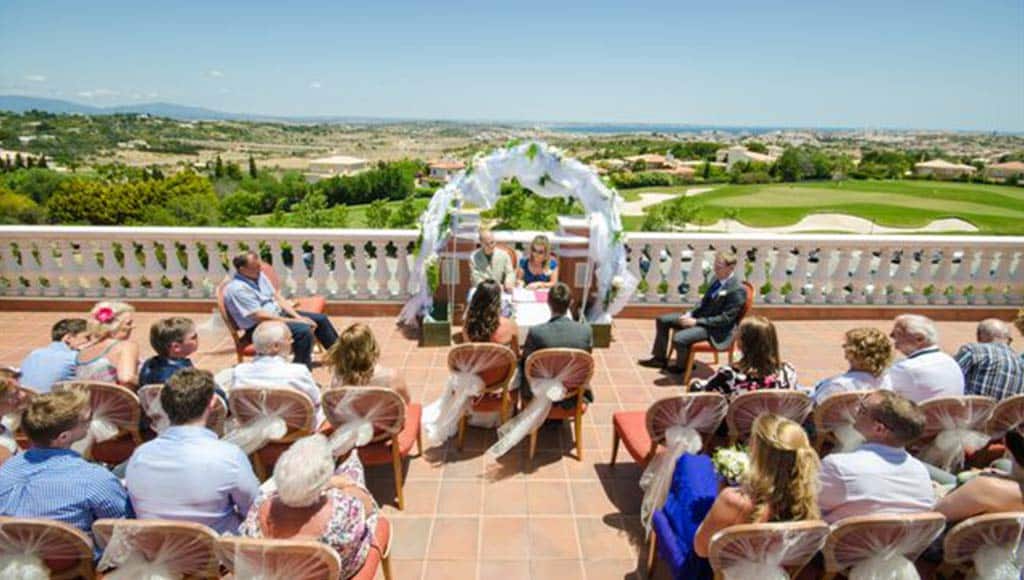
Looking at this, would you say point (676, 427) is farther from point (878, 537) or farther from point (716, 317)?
point (716, 317)

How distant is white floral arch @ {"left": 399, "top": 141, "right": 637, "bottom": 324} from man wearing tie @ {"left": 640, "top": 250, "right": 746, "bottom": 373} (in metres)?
0.95

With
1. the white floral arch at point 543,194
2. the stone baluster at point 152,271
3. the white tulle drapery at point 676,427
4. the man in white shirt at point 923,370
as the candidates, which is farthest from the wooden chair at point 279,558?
the stone baluster at point 152,271

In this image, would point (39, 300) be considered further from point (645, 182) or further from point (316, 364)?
point (645, 182)

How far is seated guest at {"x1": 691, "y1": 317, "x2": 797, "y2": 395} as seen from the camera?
338cm

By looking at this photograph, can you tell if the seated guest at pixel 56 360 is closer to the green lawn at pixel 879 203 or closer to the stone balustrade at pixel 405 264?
the stone balustrade at pixel 405 264

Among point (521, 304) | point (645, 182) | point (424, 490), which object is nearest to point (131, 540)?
point (424, 490)

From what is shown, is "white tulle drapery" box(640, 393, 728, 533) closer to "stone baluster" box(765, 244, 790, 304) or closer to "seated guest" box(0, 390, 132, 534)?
"seated guest" box(0, 390, 132, 534)

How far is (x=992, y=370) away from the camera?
11.8 ft

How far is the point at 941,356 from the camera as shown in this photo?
3.49 m

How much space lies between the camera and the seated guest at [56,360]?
10.9 feet

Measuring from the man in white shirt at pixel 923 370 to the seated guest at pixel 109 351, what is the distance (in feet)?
15.9

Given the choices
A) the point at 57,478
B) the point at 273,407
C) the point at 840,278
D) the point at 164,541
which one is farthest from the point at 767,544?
the point at 840,278

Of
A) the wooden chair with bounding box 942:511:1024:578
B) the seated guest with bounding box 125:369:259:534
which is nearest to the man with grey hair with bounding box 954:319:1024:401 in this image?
the wooden chair with bounding box 942:511:1024:578

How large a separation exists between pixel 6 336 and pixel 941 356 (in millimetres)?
8716
